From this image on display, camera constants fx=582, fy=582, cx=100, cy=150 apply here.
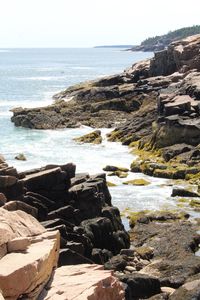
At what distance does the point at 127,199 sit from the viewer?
40906 mm

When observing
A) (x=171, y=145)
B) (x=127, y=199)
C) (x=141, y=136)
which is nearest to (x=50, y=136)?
(x=141, y=136)

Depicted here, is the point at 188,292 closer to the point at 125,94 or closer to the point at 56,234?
the point at 56,234

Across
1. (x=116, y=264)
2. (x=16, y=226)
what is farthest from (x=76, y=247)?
(x=16, y=226)

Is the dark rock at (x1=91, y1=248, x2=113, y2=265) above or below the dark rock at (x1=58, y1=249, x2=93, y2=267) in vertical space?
below

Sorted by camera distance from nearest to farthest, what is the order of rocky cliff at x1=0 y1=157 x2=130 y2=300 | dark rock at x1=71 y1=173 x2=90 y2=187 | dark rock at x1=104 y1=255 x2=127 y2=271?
rocky cliff at x1=0 y1=157 x2=130 y2=300, dark rock at x1=104 y1=255 x2=127 y2=271, dark rock at x1=71 y1=173 x2=90 y2=187

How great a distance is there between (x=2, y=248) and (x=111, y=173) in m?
31.1

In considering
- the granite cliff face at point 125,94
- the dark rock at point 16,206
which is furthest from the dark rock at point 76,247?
the granite cliff face at point 125,94

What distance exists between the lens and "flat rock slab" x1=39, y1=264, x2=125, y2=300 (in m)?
A: 16.7

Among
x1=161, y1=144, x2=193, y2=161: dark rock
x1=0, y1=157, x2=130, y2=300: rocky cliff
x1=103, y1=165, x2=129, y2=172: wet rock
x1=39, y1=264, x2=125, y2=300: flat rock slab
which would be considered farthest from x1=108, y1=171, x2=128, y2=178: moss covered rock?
x1=39, y1=264, x2=125, y2=300: flat rock slab

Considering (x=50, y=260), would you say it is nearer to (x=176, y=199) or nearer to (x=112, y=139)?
(x=176, y=199)

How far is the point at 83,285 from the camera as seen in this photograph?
17.2 meters

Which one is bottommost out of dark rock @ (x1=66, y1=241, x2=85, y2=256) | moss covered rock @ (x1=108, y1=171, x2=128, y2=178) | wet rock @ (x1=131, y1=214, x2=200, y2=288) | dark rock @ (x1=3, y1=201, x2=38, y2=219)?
moss covered rock @ (x1=108, y1=171, x2=128, y2=178)

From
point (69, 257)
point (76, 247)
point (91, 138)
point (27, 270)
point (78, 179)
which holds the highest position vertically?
point (27, 270)

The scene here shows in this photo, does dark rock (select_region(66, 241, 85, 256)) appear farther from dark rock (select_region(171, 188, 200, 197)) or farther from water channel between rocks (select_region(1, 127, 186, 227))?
dark rock (select_region(171, 188, 200, 197))
